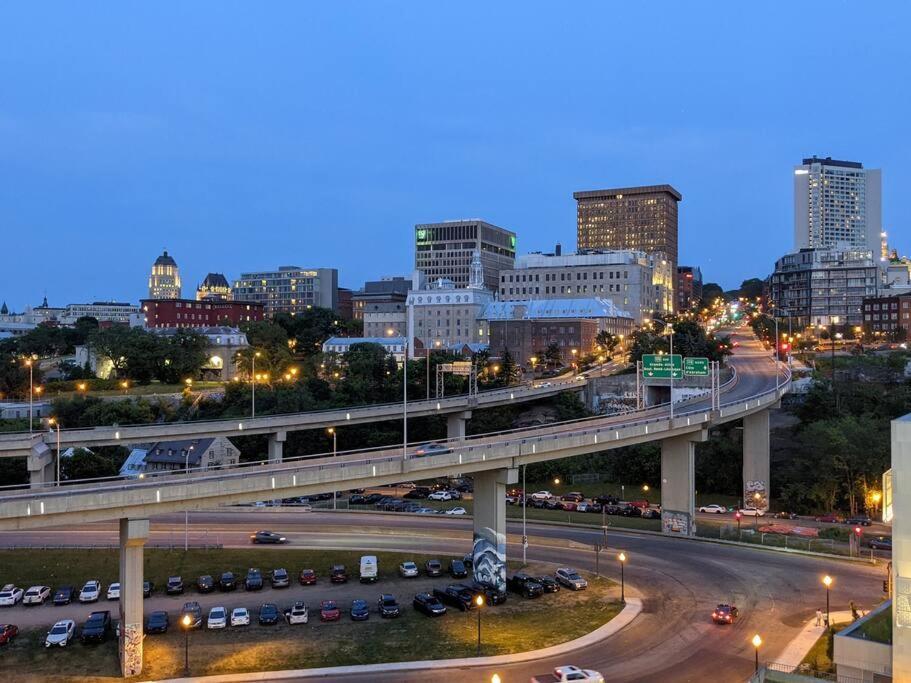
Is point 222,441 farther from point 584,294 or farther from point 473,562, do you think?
point 584,294

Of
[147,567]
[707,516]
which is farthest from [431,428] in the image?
[147,567]

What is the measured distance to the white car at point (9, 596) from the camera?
1829 inches

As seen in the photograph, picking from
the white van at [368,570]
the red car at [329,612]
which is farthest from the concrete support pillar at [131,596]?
the white van at [368,570]

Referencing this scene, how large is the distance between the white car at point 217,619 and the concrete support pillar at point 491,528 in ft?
47.7

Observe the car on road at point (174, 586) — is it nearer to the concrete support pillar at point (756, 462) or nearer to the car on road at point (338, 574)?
the car on road at point (338, 574)

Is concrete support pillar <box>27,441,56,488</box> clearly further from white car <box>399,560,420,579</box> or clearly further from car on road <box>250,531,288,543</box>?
white car <box>399,560,420,579</box>

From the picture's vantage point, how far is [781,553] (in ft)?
183

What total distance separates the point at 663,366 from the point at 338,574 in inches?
1318

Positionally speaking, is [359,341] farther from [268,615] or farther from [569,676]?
[569,676]

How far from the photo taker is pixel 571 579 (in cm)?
4775

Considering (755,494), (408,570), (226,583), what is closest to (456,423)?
(755,494)

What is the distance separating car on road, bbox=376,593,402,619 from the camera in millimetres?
42625

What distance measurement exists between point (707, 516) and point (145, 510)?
52147mm

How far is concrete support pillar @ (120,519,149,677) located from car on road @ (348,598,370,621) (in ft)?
34.9
